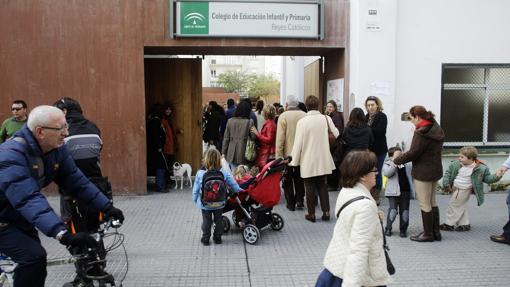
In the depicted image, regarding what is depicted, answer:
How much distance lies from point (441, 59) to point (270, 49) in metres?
3.10

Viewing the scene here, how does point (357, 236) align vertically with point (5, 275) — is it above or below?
above

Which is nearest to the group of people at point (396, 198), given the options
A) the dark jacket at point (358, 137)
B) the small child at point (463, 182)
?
the small child at point (463, 182)

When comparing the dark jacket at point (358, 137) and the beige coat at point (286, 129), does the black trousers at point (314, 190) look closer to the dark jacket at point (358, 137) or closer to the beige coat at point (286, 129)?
the dark jacket at point (358, 137)

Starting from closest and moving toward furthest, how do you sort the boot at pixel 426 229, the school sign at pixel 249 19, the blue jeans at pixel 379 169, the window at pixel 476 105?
the boot at pixel 426 229 < the blue jeans at pixel 379 169 < the school sign at pixel 249 19 < the window at pixel 476 105

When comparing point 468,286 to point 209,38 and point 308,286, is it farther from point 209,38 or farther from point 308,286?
point 209,38

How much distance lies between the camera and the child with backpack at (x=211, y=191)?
21.4 feet

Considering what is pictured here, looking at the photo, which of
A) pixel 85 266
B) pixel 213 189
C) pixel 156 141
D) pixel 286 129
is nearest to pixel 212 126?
pixel 156 141

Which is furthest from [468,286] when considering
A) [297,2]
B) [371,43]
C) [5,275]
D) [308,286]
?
[297,2]

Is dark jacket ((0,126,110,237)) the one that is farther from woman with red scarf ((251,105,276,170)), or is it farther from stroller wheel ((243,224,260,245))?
woman with red scarf ((251,105,276,170))

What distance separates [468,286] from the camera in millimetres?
5363

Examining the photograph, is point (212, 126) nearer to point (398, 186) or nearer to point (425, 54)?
point (425, 54)

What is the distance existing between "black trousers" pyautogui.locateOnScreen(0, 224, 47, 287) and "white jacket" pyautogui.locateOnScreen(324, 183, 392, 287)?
186 cm

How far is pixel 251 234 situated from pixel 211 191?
0.81 meters

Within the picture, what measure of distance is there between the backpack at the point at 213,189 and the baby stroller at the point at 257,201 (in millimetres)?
325
